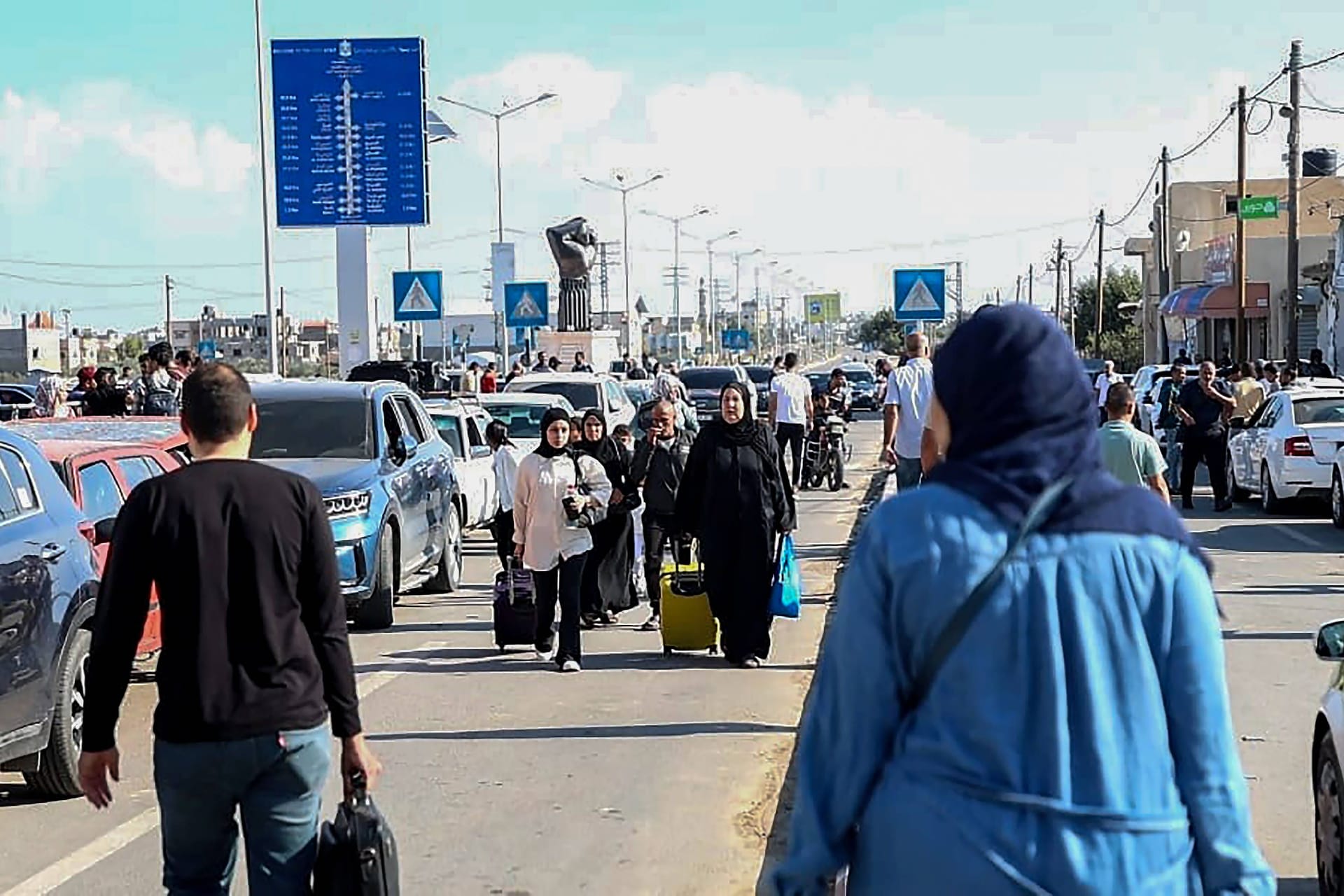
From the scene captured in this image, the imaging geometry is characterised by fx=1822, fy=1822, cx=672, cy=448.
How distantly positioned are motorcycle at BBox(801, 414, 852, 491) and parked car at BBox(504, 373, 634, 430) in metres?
2.72

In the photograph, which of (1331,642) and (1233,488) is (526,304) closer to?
(1233,488)

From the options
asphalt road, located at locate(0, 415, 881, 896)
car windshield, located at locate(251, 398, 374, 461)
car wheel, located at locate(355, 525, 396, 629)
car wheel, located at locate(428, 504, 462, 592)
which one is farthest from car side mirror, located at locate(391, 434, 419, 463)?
asphalt road, located at locate(0, 415, 881, 896)

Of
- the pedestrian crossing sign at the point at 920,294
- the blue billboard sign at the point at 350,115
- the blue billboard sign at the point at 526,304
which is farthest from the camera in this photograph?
the blue billboard sign at the point at 526,304

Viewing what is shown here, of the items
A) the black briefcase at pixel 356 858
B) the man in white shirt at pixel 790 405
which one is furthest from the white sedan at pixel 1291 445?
the black briefcase at pixel 356 858

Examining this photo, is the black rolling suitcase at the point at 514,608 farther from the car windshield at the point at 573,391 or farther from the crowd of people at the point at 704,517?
the car windshield at the point at 573,391

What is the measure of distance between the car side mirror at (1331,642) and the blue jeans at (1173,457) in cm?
1806

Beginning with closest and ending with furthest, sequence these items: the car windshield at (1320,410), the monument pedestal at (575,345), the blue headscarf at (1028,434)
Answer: the blue headscarf at (1028,434), the car windshield at (1320,410), the monument pedestal at (575,345)

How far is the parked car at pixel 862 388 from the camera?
5666 cm

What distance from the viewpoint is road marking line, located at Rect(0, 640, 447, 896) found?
→ 23.3ft

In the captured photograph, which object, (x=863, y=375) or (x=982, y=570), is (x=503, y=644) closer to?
(x=982, y=570)

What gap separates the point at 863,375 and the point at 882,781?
187ft

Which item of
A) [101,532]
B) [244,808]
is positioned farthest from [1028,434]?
[101,532]

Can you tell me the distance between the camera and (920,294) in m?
33.6

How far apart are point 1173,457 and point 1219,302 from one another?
3600 cm
